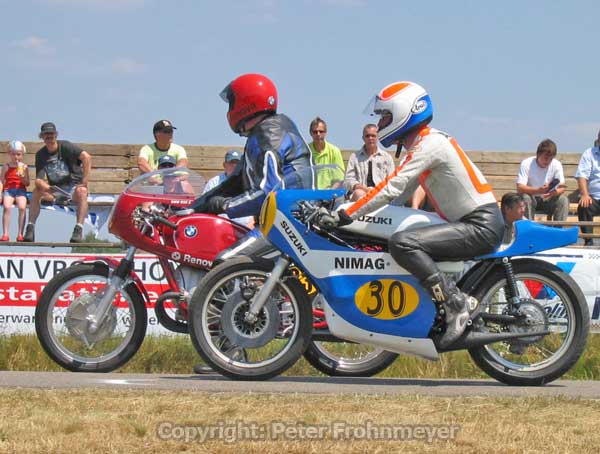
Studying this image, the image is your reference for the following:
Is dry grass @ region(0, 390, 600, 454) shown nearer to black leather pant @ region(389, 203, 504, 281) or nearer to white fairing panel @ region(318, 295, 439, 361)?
white fairing panel @ region(318, 295, 439, 361)

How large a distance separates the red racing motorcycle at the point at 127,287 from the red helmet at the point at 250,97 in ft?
2.61

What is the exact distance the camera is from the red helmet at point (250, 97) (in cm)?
896

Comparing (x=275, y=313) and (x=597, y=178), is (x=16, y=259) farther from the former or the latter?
(x=597, y=178)

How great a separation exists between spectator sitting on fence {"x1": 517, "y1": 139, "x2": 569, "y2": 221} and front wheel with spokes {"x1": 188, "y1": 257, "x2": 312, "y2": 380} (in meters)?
7.07

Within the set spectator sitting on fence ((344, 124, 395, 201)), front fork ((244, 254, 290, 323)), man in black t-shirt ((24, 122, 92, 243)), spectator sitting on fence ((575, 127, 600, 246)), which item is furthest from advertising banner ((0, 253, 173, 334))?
spectator sitting on fence ((575, 127, 600, 246))

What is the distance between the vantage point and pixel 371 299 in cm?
802

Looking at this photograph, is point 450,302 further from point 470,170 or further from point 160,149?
point 160,149

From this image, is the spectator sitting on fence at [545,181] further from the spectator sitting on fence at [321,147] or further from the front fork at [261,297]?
the front fork at [261,297]

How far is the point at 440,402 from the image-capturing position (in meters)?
6.91

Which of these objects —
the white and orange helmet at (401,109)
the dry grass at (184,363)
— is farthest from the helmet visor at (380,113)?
the dry grass at (184,363)

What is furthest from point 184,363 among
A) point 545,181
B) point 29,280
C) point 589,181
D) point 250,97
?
point 589,181

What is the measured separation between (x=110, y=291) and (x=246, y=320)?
4.10 feet

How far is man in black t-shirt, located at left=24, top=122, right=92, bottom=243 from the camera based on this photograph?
1465 cm

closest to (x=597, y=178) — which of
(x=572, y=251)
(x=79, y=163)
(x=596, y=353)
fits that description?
(x=572, y=251)
